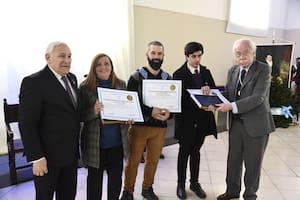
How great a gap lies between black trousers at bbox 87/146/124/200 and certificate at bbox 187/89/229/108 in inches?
28.7

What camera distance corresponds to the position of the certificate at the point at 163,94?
206cm

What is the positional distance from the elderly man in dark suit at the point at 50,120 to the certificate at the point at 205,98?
3.20 feet

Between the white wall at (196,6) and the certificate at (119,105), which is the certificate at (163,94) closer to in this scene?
the certificate at (119,105)

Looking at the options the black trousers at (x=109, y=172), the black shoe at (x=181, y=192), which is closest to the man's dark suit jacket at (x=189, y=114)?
the black shoe at (x=181, y=192)

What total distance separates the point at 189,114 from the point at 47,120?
124cm

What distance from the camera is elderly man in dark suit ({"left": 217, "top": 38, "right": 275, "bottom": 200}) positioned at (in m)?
2.12

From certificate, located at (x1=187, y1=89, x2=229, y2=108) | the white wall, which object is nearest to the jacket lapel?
certificate, located at (x1=187, y1=89, x2=229, y2=108)

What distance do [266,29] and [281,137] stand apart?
10.8 ft

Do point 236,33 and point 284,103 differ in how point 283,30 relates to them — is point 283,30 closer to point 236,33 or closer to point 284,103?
point 236,33

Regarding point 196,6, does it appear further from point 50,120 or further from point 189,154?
point 50,120

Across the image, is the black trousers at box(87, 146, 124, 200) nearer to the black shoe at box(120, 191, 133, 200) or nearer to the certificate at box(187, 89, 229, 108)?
the black shoe at box(120, 191, 133, 200)

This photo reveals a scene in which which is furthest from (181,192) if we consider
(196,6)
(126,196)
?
(196,6)

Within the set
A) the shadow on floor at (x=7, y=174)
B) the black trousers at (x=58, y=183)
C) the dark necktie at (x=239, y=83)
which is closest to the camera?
the black trousers at (x=58, y=183)

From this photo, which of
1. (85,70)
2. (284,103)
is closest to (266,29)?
(284,103)
